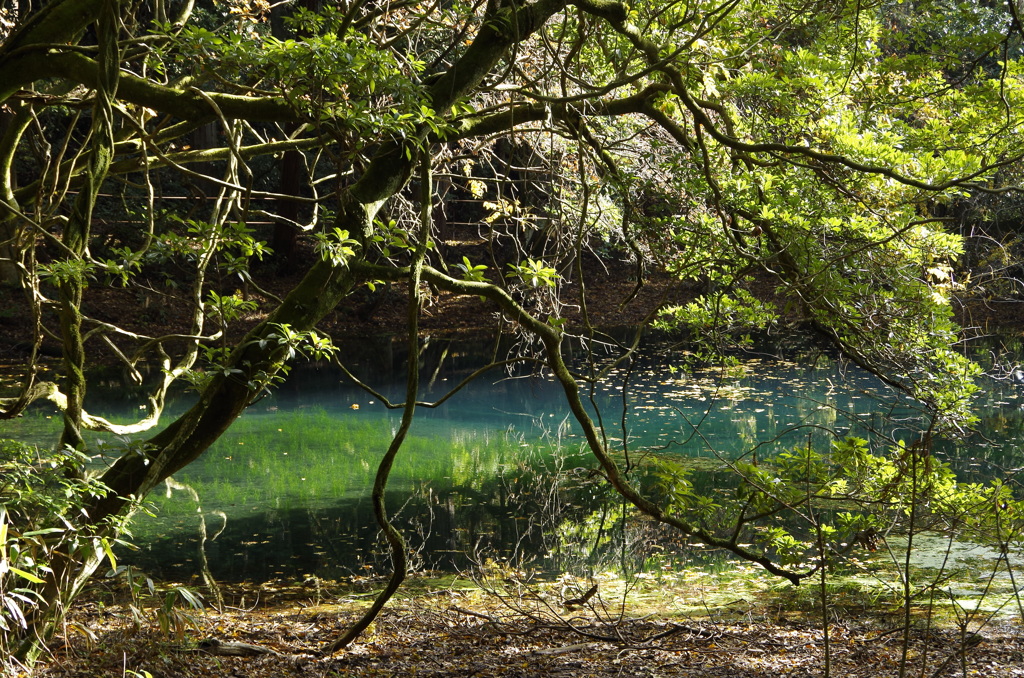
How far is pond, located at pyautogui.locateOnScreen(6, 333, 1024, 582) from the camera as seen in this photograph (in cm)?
624

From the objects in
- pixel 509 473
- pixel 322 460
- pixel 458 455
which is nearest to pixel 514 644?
pixel 509 473

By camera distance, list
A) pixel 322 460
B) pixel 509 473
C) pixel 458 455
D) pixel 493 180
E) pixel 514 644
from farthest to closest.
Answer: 1. pixel 458 455
2. pixel 322 460
3. pixel 509 473
4. pixel 493 180
5. pixel 514 644

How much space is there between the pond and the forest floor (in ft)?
2.29

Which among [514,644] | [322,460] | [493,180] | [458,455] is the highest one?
[493,180]

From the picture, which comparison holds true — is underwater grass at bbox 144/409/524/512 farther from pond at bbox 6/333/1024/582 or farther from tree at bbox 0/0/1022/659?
tree at bbox 0/0/1022/659

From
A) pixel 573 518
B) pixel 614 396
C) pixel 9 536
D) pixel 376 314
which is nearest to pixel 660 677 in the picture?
pixel 9 536

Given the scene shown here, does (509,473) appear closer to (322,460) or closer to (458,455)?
(458,455)

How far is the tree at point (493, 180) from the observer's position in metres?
3.14

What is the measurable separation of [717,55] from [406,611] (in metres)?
3.69

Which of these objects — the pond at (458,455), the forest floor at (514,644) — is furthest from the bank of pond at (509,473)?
the forest floor at (514,644)

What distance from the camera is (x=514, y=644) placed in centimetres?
417

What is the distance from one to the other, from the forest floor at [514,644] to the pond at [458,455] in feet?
2.29

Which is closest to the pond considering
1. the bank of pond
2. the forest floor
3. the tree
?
the bank of pond

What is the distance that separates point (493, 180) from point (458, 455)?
16.0 feet
